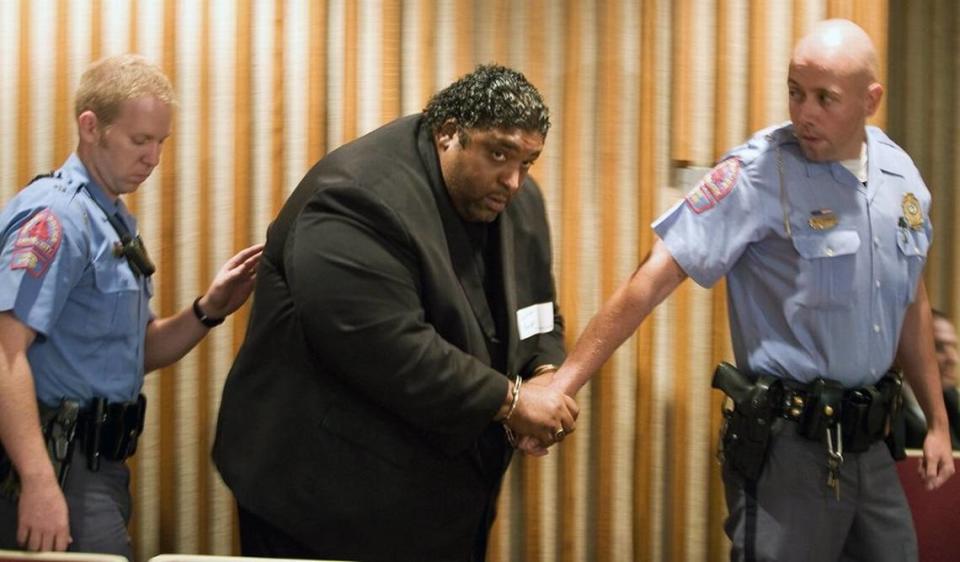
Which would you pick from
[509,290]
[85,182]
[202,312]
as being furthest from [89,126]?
[509,290]

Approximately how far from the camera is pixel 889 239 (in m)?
Result: 2.68

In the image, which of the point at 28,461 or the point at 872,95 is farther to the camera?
the point at 872,95

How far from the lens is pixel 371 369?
2.45 meters

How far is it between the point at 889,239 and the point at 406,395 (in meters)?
1.19

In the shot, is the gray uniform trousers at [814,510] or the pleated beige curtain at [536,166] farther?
the pleated beige curtain at [536,166]

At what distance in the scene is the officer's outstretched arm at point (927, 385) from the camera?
9.24 ft

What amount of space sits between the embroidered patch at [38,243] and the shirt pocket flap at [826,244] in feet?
5.38

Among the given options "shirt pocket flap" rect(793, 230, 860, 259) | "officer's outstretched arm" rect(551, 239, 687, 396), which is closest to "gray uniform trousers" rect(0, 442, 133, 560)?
"officer's outstretched arm" rect(551, 239, 687, 396)

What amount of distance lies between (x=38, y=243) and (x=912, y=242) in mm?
1978

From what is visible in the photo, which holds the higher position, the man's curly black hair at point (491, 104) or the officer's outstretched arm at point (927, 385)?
the man's curly black hair at point (491, 104)

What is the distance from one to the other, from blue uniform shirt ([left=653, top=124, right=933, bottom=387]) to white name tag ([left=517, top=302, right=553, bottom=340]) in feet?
1.16

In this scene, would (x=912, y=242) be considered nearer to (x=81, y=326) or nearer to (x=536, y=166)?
(x=536, y=166)

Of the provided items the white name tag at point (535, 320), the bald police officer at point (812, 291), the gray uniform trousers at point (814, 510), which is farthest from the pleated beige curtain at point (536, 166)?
the gray uniform trousers at point (814, 510)

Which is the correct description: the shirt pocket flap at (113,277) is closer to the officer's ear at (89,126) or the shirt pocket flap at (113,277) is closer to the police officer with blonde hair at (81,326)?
the police officer with blonde hair at (81,326)
